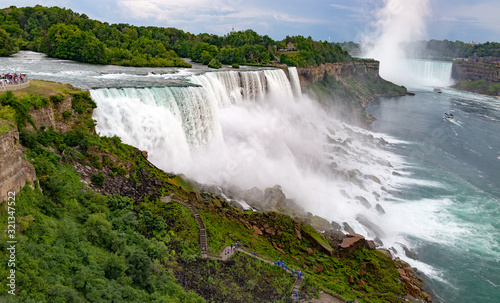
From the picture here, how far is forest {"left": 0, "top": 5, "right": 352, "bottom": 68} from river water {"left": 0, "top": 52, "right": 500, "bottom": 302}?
648 cm

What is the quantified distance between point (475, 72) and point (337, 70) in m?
55.3

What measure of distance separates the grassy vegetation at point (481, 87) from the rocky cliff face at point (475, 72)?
2710 millimetres

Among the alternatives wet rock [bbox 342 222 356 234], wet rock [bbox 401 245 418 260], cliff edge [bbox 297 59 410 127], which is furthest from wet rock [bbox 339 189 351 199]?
cliff edge [bbox 297 59 410 127]

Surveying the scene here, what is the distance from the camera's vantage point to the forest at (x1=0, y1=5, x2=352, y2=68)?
144 feet

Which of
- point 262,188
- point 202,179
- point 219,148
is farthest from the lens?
point 219,148

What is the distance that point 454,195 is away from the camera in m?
32.0

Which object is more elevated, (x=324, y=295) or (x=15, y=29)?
(x=15, y=29)

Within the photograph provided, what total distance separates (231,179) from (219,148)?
4276 millimetres

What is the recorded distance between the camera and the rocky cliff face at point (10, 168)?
12.0 meters

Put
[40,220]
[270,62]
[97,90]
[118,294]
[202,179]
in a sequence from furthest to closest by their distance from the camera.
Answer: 1. [270,62]
2. [202,179]
3. [97,90]
4. [40,220]
5. [118,294]

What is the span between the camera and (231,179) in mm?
27156

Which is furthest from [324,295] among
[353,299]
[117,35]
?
[117,35]

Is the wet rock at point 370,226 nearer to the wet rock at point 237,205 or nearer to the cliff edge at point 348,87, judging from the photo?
the wet rock at point 237,205

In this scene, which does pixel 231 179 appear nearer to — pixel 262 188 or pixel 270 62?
pixel 262 188
